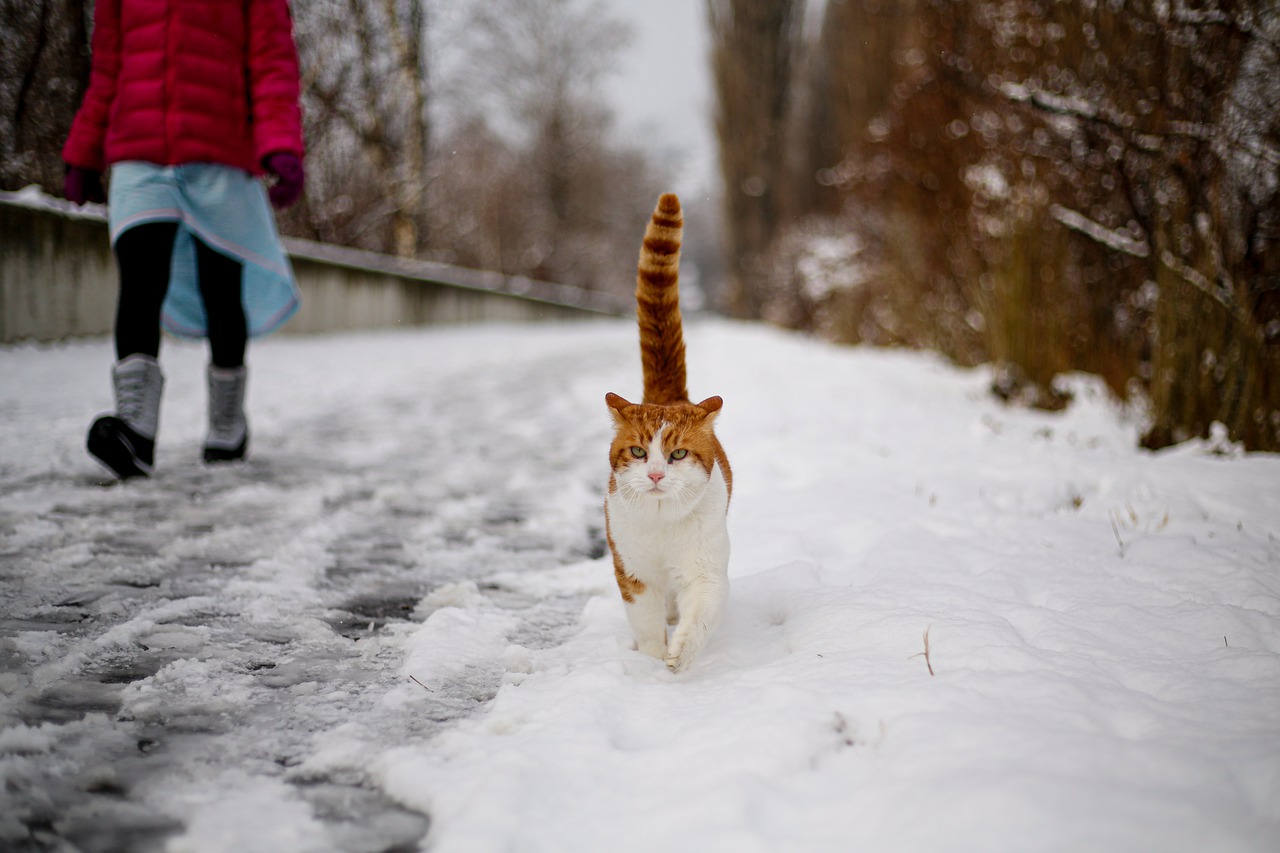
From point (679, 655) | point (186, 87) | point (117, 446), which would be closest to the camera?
point (679, 655)

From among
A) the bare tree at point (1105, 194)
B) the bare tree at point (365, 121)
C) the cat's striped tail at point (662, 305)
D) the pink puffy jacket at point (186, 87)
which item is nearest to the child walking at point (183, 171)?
the pink puffy jacket at point (186, 87)

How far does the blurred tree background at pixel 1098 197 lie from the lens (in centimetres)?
403

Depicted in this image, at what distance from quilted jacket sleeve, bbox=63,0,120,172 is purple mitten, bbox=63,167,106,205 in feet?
0.11

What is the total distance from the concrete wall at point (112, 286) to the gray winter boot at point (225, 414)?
336cm

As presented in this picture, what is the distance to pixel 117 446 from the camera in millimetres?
2977

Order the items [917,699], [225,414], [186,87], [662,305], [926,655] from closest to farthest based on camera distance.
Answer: [917,699]
[926,655]
[662,305]
[186,87]
[225,414]

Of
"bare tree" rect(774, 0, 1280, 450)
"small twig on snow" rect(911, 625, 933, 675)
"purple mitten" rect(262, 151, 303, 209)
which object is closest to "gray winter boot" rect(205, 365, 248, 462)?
"purple mitten" rect(262, 151, 303, 209)

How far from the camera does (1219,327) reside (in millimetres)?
4078

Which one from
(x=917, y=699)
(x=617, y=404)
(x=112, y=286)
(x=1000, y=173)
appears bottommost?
(x=917, y=699)

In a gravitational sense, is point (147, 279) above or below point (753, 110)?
below

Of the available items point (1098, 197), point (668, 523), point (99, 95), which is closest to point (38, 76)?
point (99, 95)

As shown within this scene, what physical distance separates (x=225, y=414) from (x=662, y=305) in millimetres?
2400

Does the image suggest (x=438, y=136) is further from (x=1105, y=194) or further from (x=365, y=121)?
(x=1105, y=194)

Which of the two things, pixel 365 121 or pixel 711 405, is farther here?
pixel 365 121
